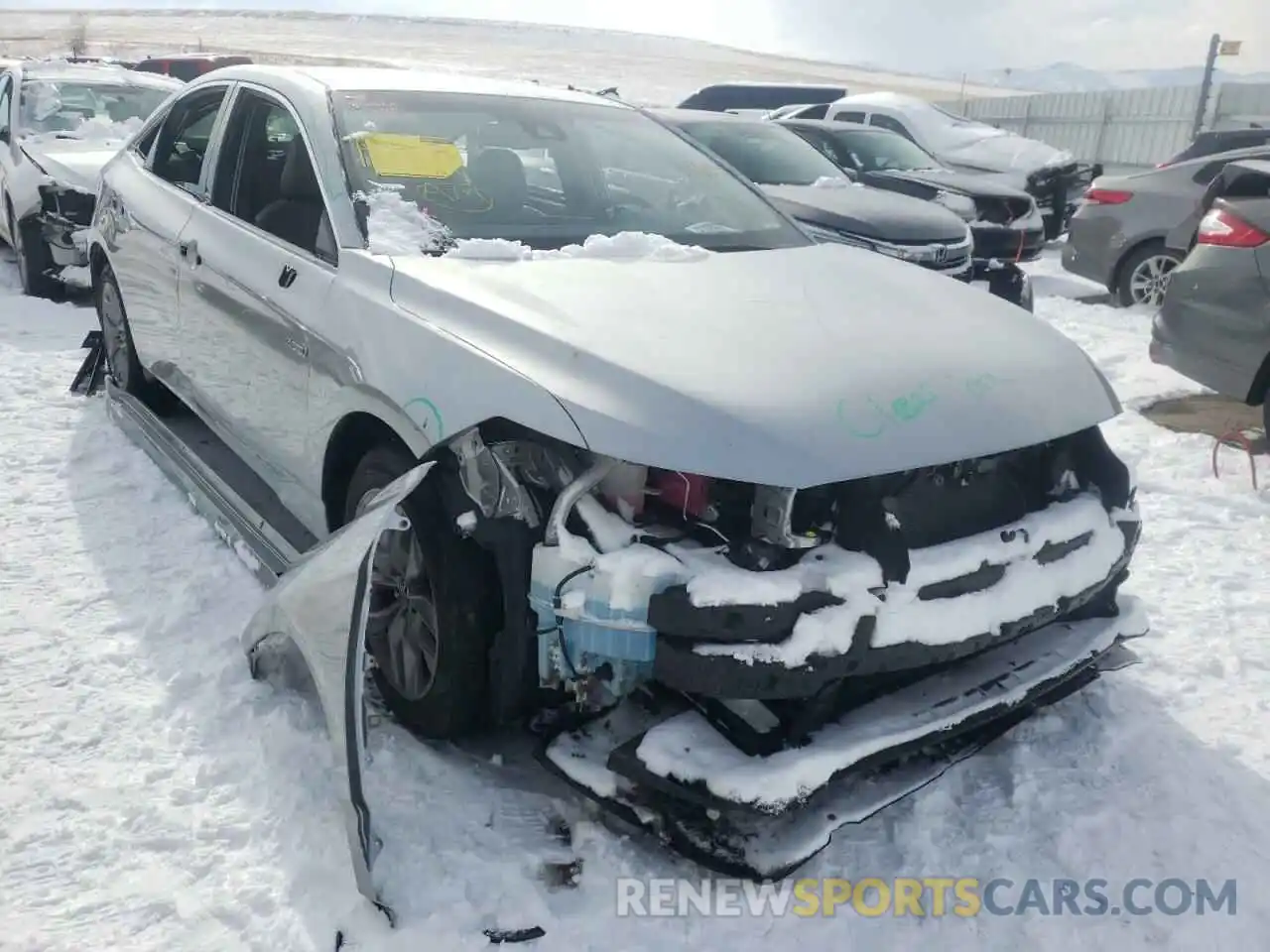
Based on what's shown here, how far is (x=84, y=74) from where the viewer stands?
9.10 meters

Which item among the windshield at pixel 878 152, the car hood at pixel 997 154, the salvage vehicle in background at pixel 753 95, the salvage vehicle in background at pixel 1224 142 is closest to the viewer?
the salvage vehicle in background at pixel 1224 142

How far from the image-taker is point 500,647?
2436 mm

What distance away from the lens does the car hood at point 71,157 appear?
24.7 ft

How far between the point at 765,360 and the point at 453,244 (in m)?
1.08

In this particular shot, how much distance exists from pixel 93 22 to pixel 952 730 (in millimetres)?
80383

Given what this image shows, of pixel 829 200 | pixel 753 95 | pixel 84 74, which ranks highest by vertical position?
pixel 753 95

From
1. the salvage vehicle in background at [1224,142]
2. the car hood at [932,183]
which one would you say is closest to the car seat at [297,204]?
the car hood at [932,183]

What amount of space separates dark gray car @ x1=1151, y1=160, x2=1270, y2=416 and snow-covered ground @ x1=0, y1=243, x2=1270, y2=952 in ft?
5.74

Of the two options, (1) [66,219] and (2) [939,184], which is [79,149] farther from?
(2) [939,184]

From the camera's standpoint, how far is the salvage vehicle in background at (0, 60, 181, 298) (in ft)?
24.6

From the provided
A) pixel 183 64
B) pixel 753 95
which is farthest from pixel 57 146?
pixel 753 95

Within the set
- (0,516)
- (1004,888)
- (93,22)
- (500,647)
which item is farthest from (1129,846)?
(93,22)

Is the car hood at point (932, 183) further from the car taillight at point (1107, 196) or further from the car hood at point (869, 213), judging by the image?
the car hood at point (869, 213)

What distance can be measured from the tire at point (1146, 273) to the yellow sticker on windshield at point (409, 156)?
695 centimetres
